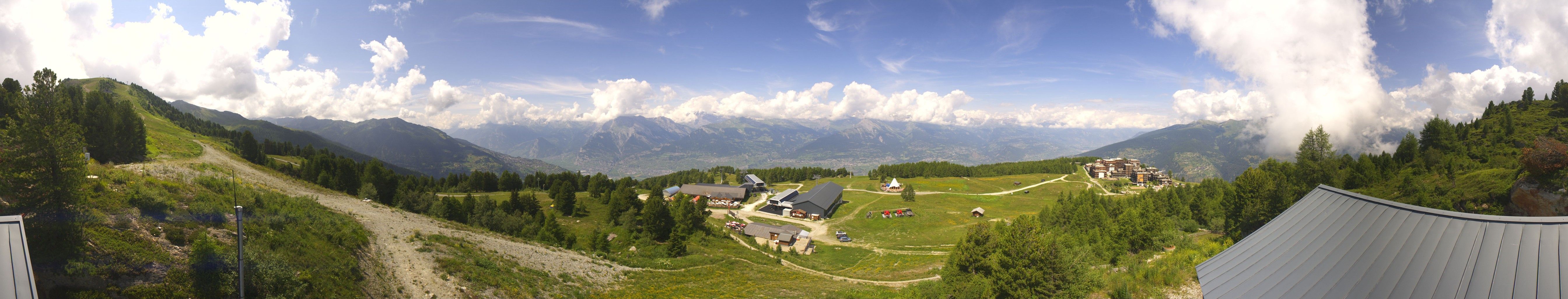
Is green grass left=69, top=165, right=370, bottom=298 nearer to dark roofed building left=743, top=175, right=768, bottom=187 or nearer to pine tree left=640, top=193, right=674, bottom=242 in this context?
pine tree left=640, top=193, right=674, bottom=242

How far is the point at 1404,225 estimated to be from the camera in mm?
11172

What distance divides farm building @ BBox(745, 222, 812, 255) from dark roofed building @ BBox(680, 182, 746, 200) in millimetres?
26546

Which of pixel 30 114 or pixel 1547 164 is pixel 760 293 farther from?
pixel 1547 164

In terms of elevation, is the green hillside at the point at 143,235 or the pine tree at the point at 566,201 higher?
the green hillside at the point at 143,235

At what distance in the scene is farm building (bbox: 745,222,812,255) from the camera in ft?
146

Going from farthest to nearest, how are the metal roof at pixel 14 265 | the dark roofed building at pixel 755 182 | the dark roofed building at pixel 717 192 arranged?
the dark roofed building at pixel 755 182, the dark roofed building at pixel 717 192, the metal roof at pixel 14 265

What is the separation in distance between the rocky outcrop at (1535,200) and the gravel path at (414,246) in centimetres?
4030

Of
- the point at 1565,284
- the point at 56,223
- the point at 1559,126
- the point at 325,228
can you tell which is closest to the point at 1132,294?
the point at 1565,284

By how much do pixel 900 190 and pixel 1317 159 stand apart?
60097 millimetres

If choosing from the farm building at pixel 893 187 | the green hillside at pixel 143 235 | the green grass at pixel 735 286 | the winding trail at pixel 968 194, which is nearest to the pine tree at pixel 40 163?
the green hillside at pixel 143 235

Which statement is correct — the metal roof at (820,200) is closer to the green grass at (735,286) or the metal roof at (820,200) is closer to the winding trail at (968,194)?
the winding trail at (968,194)

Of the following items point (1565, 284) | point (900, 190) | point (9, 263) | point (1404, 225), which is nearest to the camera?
point (9, 263)

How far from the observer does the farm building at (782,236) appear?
146 feet

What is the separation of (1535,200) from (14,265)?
46.1 m
